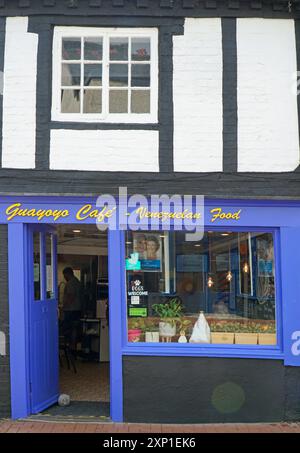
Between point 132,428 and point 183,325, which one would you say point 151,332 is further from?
point 132,428

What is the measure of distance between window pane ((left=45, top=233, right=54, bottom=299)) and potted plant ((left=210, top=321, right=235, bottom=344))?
232cm

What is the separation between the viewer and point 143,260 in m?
7.64

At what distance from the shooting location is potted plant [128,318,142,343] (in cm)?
750

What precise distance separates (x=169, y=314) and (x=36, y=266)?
187cm

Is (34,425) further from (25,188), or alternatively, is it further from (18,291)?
(25,188)

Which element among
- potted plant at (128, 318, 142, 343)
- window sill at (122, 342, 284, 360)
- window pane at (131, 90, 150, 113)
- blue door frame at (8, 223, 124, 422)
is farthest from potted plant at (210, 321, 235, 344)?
window pane at (131, 90, 150, 113)

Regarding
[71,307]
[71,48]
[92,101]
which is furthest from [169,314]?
[71,48]

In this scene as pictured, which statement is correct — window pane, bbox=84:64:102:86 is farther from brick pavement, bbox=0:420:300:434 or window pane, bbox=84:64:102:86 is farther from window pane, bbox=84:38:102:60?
brick pavement, bbox=0:420:300:434

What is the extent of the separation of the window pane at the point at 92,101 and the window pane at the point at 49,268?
72.2 inches

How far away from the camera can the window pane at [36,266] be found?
306 inches

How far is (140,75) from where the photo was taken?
7727mm

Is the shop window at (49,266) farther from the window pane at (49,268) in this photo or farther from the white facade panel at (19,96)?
the white facade panel at (19,96)

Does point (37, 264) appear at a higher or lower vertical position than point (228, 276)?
higher

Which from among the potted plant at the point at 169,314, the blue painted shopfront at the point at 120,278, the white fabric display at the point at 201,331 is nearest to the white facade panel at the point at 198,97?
the blue painted shopfront at the point at 120,278
